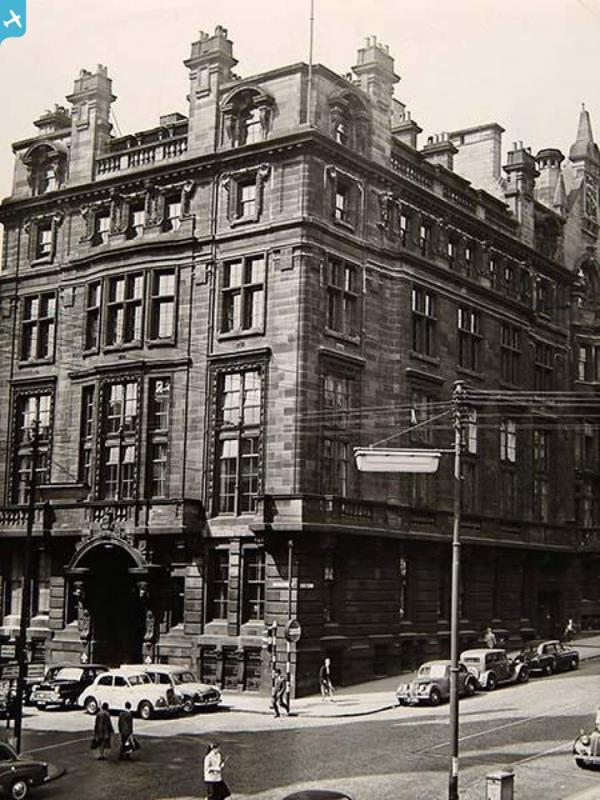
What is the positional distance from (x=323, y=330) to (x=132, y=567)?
1253cm

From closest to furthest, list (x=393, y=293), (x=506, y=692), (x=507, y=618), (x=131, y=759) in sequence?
(x=131, y=759) < (x=506, y=692) < (x=393, y=293) < (x=507, y=618)

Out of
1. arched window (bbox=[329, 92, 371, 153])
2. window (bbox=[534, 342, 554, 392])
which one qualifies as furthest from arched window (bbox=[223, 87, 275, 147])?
window (bbox=[534, 342, 554, 392])

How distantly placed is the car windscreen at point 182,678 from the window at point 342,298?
15218 millimetres

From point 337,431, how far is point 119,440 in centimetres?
987

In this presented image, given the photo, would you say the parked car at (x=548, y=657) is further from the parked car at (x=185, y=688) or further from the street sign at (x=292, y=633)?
the parked car at (x=185, y=688)

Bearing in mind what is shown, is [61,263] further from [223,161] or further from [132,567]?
[132,567]

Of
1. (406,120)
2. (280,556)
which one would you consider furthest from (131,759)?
(406,120)

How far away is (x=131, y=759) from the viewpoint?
1243 inches

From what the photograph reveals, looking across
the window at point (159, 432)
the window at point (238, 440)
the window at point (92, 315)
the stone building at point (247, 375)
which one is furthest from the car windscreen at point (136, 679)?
the window at point (92, 315)

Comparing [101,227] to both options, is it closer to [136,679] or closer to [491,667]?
[136,679]

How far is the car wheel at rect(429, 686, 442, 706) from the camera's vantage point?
40.2 meters

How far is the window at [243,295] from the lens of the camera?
1860 inches

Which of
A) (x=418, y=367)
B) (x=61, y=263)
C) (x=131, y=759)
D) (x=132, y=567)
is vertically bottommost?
(x=131, y=759)

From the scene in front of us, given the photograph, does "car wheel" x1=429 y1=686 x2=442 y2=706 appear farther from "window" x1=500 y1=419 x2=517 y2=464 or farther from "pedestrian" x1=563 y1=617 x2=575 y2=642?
"pedestrian" x1=563 y1=617 x2=575 y2=642
